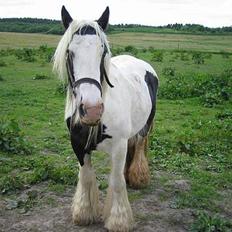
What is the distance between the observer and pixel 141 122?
5.02m

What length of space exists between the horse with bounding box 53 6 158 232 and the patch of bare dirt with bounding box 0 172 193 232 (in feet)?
0.65

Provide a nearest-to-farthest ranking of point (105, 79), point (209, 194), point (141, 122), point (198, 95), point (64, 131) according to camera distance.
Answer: point (105, 79) → point (141, 122) → point (209, 194) → point (64, 131) → point (198, 95)

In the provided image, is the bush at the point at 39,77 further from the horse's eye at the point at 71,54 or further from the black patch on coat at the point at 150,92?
the horse's eye at the point at 71,54

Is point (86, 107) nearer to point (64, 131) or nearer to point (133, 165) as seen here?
point (133, 165)

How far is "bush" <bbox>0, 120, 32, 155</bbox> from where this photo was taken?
697cm

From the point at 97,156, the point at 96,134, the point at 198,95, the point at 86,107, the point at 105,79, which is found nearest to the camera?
the point at 86,107

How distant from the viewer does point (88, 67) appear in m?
3.48

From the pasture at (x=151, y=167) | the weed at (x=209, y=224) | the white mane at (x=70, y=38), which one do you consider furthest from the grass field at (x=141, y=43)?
the weed at (x=209, y=224)

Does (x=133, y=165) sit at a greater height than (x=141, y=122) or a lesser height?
lesser

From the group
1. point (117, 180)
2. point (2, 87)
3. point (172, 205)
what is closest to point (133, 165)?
point (172, 205)

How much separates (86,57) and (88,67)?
0.29ft

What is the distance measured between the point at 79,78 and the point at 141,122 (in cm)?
173

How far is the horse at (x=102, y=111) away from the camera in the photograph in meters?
3.48

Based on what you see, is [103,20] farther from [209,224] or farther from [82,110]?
[209,224]
